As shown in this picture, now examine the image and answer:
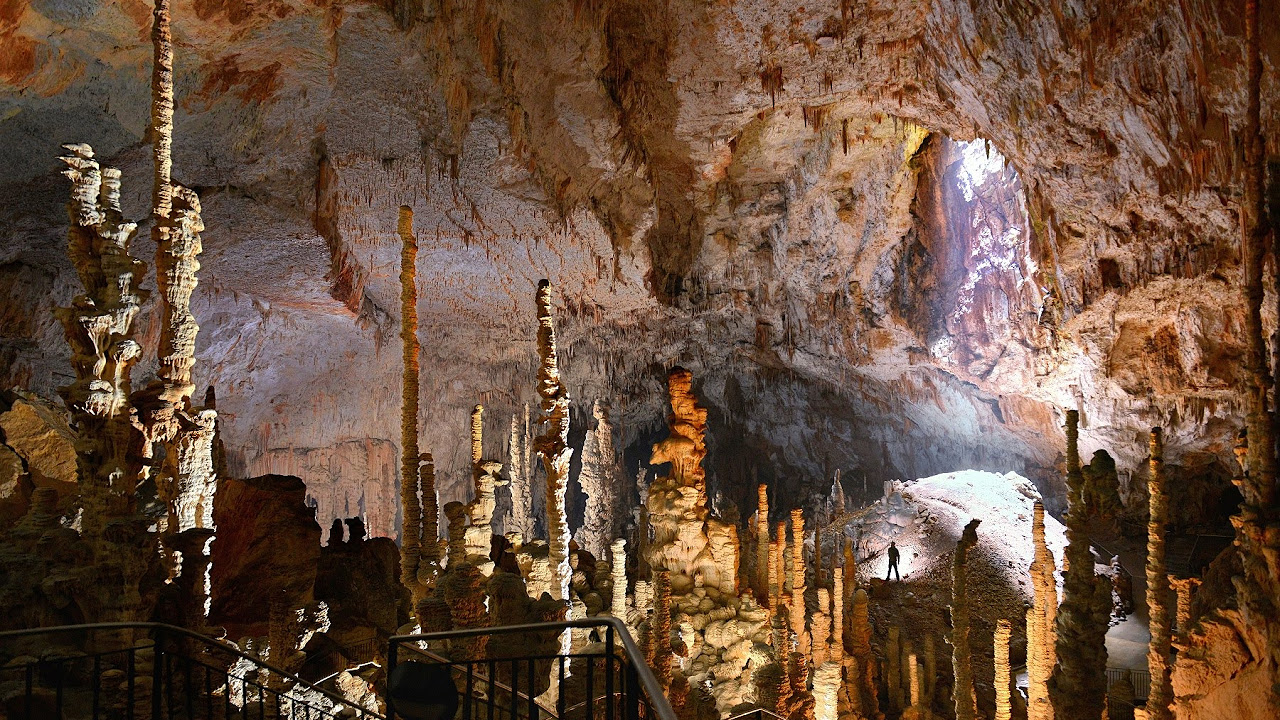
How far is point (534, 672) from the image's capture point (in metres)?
4.85

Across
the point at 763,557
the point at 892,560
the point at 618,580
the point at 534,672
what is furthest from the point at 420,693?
the point at 892,560

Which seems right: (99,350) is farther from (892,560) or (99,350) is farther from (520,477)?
(892,560)

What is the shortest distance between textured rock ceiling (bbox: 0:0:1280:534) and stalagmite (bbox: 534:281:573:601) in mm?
3910

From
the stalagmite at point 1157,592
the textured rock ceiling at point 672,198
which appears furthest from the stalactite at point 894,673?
the textured rock ceiling at point 672,198

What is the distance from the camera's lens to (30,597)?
21.9 ft

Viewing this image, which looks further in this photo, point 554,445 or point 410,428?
point 554,445

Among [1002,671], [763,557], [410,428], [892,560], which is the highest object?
[410,428]

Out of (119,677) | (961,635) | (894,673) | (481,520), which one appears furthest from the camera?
(894,673)

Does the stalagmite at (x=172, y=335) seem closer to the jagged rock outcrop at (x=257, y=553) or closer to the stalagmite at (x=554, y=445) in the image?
the jagged rock outcrop at (x=257, y=553)

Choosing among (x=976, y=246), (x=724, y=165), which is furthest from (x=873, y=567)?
(x=724, y=165)

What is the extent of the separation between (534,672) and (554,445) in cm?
390

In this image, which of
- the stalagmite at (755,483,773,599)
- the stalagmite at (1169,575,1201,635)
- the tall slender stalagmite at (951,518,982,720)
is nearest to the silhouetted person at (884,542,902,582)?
the stalagmite at (755,483,773,599)

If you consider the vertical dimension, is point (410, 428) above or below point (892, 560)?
above

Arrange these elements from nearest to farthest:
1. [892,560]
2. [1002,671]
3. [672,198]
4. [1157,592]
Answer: [1157,592]
[1002,671]
[672,198]
[892,560]
